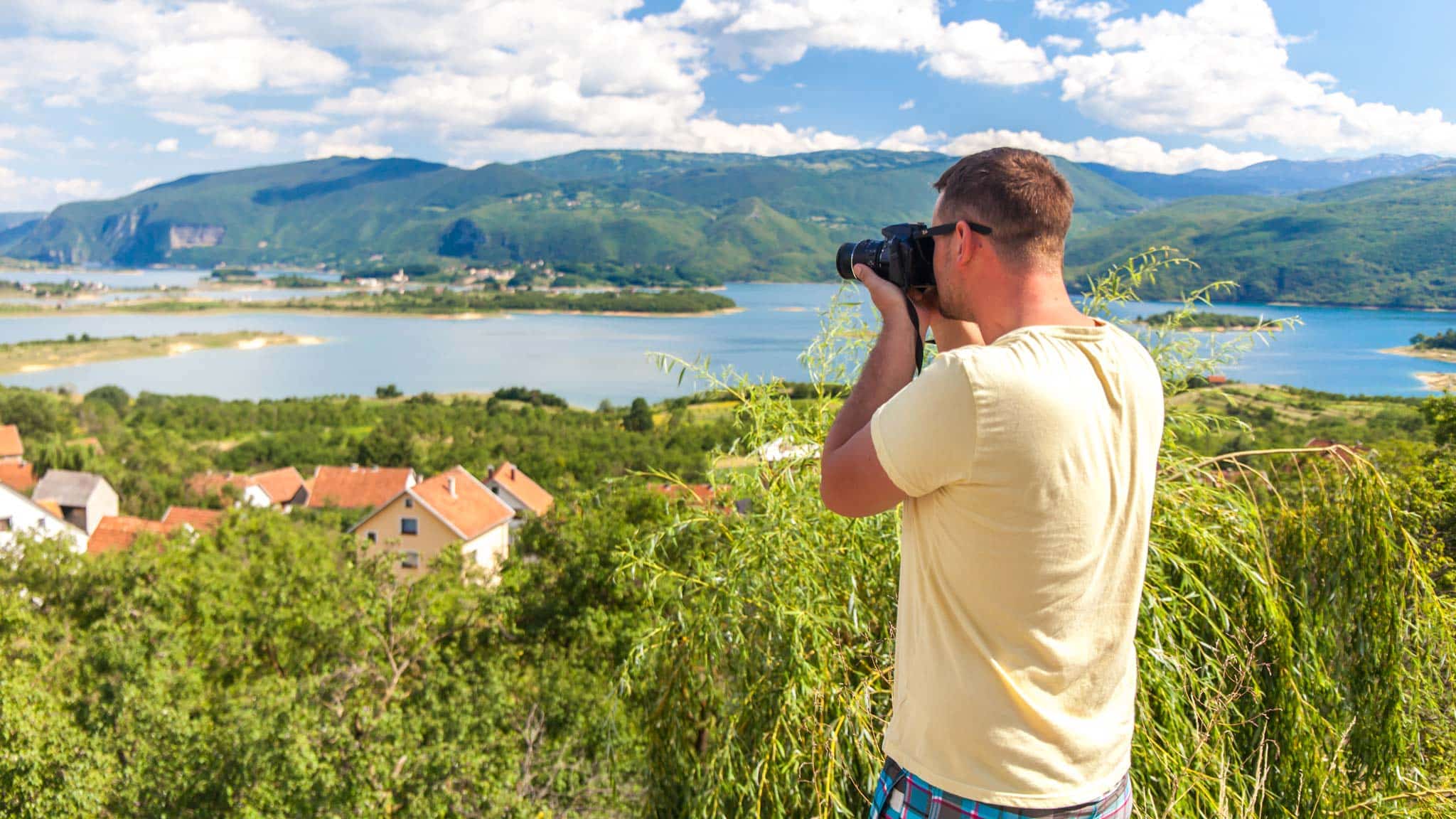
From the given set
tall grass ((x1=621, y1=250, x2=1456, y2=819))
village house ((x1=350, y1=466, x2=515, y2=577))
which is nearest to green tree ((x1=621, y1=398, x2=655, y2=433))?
village house ((x1=350, y1=466, x2=515, y2=577))

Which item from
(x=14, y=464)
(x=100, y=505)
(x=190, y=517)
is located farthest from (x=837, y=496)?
(x=14, y=464)

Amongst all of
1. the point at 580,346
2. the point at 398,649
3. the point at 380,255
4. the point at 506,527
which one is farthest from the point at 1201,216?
the point at 380,255

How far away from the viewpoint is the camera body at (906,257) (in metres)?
1.15

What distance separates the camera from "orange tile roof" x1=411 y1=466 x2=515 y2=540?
20297 millimetres

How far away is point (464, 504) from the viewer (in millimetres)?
21172

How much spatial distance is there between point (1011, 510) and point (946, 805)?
14.4 inches

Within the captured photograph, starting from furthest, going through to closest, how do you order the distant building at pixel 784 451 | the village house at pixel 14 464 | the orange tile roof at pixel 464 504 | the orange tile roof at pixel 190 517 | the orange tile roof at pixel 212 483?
the orange tile roof at pixel 212 483
the village house at pixel 14 464
the orange tile roof at pixel 190 517
the orange tile roof at pixel 464 504
the distant building at pixel 784 451

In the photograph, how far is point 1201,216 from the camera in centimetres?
5062

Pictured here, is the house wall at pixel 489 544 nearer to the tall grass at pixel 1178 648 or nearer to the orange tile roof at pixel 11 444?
the tall grass at pixel 1178 648

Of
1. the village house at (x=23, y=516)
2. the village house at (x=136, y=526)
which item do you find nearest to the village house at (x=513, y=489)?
the village house at (x=136, y=526)

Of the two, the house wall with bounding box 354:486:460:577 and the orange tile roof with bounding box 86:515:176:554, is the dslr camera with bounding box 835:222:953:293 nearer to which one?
the house wall with bounding box 354:486:460:577

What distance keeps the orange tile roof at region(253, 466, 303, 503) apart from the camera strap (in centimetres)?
3053

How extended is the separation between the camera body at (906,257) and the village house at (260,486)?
28399 mm

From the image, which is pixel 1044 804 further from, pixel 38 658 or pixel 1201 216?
pixel 1201 216
